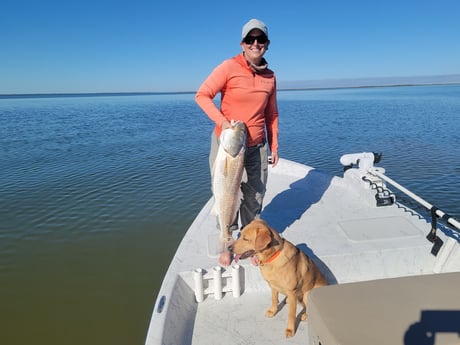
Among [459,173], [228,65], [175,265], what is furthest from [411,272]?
[459,173]

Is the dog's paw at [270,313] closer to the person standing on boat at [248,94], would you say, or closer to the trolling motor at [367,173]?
the person standing on boat at [248,94]

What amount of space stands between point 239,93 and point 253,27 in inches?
27.6

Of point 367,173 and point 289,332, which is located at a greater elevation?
point 367,173

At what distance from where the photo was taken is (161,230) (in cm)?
779

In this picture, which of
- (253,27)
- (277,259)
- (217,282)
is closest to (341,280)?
(277,259)

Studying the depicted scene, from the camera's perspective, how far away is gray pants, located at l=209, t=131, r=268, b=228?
385 cm

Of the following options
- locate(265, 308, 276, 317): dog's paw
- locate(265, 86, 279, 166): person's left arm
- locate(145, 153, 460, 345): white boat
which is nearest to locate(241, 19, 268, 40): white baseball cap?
locate(265, 86, 279, 166): person's left arm

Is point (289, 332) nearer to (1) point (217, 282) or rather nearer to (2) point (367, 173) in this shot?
(1) point (217, 282)

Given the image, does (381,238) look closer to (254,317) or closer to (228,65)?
(254,317)

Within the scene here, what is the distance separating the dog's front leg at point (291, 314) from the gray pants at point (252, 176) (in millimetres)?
1133

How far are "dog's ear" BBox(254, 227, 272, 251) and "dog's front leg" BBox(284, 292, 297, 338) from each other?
0.66 m

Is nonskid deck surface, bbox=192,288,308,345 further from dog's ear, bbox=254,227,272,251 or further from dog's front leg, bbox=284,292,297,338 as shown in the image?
dog's ear, bbox=254,227,272,251

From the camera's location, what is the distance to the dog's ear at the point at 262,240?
10.1 ft

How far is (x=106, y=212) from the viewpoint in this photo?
8.70 m
